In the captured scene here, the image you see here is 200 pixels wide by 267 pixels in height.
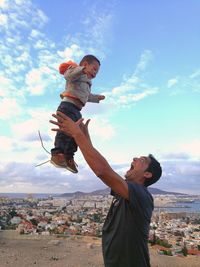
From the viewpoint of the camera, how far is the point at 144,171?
2.58 metres

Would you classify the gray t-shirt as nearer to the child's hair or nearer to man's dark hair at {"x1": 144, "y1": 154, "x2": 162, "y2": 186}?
man's dark hair at {"x1": 144, "y1": 154, "x2": 162, "y2": 186}

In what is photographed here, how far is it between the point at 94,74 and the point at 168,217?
52.0 metres

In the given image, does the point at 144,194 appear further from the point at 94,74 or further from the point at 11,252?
the point at 11,252

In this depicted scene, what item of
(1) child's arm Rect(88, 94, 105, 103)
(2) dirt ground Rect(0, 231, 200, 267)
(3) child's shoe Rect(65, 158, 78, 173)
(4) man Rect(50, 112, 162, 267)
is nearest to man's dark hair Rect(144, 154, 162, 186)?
(4) man Rect(50, 112, 162, 267)

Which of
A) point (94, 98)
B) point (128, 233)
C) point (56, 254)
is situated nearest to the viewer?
point (128, 233)

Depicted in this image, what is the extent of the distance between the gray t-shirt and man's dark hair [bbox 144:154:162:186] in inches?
9.0

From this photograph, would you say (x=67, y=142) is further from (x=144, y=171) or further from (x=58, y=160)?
(x=144, y=171)

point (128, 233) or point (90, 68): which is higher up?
point (90, 68)

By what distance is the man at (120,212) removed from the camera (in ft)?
7.36

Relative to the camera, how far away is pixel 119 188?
2.26 meters

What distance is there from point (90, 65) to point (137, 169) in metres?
0.77

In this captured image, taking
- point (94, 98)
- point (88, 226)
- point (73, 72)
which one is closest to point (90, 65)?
point (73, 72)

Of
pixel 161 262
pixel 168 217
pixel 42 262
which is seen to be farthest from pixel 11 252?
pixel 168 217

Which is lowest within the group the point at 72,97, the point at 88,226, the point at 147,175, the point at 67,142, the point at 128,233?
the point at 88,226
